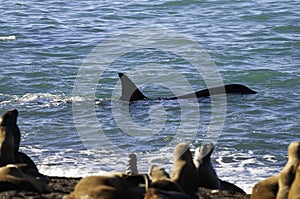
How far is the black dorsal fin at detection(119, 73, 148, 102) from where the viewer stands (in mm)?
16672

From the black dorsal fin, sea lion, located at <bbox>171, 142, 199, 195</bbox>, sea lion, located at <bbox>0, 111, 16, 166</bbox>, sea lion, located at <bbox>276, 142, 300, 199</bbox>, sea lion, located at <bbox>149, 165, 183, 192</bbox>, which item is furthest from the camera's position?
the black dorsal fin

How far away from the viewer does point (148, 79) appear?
19531 millimetres

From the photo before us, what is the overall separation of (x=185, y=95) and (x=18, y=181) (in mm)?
8822

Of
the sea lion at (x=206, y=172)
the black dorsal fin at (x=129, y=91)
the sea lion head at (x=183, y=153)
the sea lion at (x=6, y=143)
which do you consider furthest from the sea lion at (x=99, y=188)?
the black dorsal fin at (x=129, y=91)

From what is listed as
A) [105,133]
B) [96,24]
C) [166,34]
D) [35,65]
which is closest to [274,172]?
[105,133]

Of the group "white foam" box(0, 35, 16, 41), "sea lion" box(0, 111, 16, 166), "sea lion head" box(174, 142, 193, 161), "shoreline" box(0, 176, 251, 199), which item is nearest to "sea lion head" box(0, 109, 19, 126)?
"sea lion" box(0, 111, 16, 166)

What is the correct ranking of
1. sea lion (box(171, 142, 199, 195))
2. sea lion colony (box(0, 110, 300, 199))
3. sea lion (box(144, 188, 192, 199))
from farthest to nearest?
sea lion (box(171, 142, 199, 195))
sea lion colony (box(0, 110, 300, 199))
sea lion (box(144, 188, 192, 199))

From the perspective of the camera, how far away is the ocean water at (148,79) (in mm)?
13406

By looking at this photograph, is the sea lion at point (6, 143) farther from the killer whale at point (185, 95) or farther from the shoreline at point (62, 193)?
the killer whale at point (185, 95)

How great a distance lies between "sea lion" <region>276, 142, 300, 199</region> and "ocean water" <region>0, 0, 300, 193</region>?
2.27 meters

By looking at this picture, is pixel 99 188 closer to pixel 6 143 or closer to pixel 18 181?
pixel 18 181

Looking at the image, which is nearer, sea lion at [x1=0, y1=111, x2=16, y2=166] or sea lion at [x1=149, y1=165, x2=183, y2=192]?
sea lion at [x1=149, y1=165, x2=183, y2=192]

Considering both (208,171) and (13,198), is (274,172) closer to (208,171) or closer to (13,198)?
(208,171)

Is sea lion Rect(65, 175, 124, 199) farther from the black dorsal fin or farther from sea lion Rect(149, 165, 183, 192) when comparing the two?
the black dorsal fin
